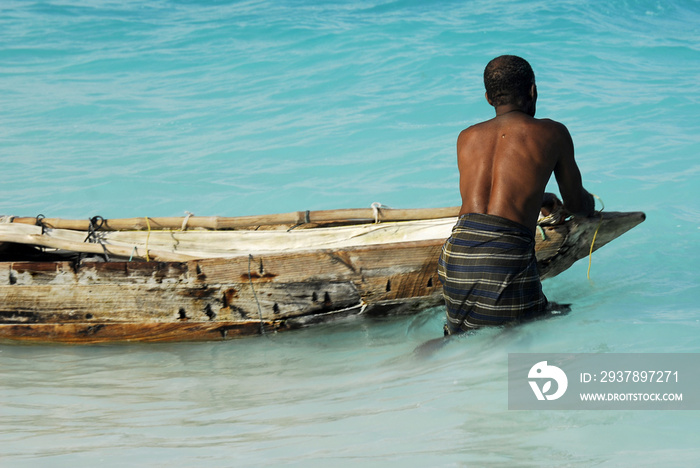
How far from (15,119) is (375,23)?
23.3 ft

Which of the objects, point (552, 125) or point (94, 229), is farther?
point (94, 229)

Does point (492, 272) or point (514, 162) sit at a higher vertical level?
point (514, 162)

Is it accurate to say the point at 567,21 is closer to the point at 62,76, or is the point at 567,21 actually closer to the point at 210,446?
the point at 62,76

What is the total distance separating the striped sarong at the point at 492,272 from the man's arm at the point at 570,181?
321 millimetres

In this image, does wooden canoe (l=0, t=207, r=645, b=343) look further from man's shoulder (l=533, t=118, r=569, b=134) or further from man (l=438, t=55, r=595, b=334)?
man's shoulder (l=533, t=118, r=569, b=134)

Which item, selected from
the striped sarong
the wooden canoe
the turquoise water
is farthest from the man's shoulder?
the turquoise water

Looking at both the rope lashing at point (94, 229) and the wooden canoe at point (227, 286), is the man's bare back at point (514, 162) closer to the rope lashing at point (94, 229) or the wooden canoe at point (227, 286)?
the wooden canoe at point (227, 286)

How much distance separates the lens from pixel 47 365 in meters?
3.58

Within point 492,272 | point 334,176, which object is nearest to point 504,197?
point 492,272

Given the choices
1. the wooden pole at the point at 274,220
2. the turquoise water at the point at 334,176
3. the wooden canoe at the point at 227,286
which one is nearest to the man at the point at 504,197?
the turquoise water at the point at 334,176

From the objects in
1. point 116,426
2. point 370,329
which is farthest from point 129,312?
point 370,329

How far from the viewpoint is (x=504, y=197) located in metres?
2.92

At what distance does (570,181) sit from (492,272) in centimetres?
58

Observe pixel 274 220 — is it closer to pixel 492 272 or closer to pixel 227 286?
pixel 227 286
